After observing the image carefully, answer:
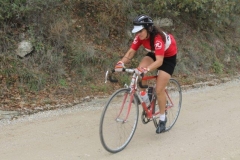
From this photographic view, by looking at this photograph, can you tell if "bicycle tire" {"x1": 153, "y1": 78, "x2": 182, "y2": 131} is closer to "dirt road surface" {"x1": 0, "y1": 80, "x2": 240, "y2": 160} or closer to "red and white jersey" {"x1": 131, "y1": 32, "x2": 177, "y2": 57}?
"dirt road surface" {"x1": 0, "y1": 80, "x2": 240, "y2": 160}

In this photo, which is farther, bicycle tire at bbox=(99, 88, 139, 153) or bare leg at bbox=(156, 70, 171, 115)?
bare leg at bbox=(156, 70, 171, 115)

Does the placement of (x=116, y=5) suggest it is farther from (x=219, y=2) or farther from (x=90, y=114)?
(x=90, y=114)

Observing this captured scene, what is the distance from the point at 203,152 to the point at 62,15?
5.51 m

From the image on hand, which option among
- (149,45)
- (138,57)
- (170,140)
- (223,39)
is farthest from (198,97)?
(223,39)

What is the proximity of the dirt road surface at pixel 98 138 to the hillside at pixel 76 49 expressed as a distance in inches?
29.0

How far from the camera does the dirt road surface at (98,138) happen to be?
4672mm

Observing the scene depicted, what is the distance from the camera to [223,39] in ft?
40.3

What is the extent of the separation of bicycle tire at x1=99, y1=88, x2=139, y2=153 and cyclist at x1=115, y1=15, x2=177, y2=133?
17.5 inches

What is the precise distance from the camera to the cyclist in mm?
4605

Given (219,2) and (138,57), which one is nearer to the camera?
(138,57)

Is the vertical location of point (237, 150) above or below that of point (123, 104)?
below

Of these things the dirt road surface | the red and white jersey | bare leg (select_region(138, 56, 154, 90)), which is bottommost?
the dirt road surface

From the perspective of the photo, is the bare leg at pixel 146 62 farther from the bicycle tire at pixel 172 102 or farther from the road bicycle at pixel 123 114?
the bicycle tire at pixel 172 102

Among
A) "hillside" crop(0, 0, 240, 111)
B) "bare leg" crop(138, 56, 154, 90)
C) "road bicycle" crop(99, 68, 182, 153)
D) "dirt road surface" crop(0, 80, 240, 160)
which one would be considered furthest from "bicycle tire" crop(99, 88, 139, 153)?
"hillside" crop(0, 0, 240, 111)
